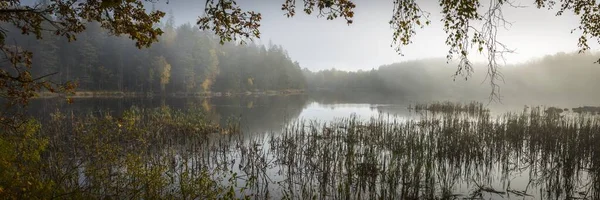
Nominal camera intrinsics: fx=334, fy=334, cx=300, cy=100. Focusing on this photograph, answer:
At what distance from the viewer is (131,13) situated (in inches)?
209

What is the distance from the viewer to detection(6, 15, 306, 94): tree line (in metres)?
63.5

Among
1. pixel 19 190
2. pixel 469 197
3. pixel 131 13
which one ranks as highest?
pixel 131 13

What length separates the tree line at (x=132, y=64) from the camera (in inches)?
2499

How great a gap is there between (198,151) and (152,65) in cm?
6264

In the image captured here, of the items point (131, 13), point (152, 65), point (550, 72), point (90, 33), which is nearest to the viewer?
→ point (131, 13)

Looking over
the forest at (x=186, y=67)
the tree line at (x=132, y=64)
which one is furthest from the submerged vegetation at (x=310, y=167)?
the tree line at (x=132, y=64)

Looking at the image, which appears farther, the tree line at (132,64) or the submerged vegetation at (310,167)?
the tree line at (132,64)

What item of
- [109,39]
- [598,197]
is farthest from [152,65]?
[598,197]

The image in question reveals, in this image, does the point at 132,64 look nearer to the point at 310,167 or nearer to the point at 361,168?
the point at 310,167

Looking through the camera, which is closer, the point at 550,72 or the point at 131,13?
the point at 131,13

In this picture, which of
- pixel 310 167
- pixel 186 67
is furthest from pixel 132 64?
pixel 310 167

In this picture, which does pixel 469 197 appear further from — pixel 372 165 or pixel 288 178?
pixel 288 178

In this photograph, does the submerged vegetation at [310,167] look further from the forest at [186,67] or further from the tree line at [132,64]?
the tree line at [132,64]

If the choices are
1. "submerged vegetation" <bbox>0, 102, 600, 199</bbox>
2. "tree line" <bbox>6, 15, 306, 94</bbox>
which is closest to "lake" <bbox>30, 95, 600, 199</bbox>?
"submerged vegetation" <bbox>0, 102, 600, 199</bbox>
